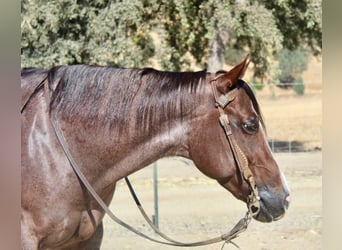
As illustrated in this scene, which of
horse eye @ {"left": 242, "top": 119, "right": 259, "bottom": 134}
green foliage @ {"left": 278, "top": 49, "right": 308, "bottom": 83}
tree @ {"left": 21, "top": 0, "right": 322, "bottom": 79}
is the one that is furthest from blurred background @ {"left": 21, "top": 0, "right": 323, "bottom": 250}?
horse eye @ {"left": 242, "top": 119, "right": 259, "bottom": 134}

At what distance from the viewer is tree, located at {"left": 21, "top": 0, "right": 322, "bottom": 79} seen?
4.31 metres

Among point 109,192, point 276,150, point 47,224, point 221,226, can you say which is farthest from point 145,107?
point 276,150

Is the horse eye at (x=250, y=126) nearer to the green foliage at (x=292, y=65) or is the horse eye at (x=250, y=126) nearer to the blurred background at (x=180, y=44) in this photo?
the blurred background at (x=180, y=44)

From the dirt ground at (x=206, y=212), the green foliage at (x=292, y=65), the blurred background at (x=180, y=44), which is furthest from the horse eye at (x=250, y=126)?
the green foliage at (x=292, y=65)

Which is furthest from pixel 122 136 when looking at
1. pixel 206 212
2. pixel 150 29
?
pixel 150 29

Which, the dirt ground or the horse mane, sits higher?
the horse mane

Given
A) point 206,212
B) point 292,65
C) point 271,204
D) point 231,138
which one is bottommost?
point 206,212

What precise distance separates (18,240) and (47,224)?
1.21ft

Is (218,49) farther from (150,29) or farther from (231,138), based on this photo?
(231,138)

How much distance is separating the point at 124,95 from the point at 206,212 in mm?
2673

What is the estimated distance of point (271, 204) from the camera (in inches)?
60.2

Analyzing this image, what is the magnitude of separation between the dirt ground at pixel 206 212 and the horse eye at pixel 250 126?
1.83 metres

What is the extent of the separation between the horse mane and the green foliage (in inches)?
185

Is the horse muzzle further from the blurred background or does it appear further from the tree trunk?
the tree trunk
